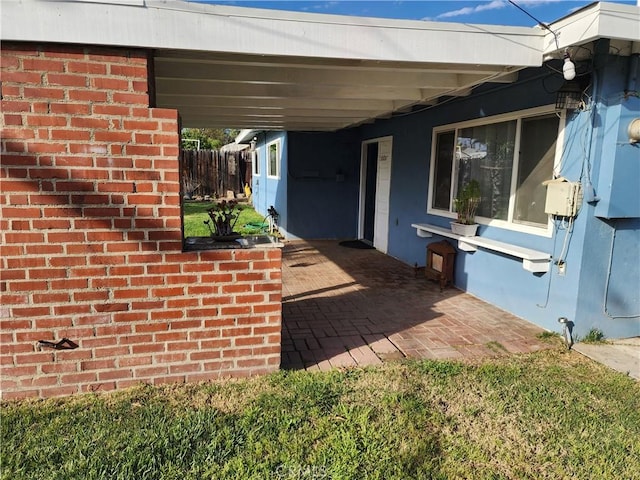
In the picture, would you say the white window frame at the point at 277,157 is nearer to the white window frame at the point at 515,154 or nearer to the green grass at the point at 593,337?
the white window frame at the point at 515,154

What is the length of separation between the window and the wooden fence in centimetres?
728

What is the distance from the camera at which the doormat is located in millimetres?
8870

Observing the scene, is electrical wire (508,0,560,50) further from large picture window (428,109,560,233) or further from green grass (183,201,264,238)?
green grass (183,201,264,238)

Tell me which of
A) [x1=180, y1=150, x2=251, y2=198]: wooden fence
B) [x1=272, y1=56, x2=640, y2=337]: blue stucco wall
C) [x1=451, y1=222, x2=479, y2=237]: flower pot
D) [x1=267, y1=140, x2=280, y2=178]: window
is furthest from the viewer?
[x1=180, y1=150, x2=251, y2=198]: wooden fence

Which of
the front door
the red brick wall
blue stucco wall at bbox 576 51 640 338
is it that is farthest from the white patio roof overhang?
the front door

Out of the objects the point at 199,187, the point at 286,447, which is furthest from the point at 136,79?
the point at 199,187

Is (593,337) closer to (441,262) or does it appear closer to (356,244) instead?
(441,262)

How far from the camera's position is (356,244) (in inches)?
360

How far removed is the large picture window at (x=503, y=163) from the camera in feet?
14.5

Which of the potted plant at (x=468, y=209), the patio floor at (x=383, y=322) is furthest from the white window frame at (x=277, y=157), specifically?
the potted plant at (x=468, y=209)

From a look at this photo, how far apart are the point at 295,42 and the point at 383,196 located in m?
5.68

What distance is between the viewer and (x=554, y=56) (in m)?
3.52

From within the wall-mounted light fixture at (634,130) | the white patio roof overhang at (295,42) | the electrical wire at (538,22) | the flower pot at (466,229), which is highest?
the electrical wire at (538,22)

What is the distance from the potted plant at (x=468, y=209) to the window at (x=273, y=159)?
20.8 ft
